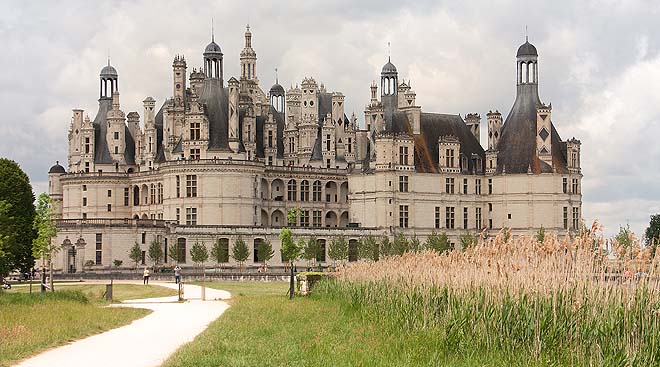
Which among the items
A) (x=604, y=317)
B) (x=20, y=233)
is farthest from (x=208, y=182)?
(x=604, y=317)

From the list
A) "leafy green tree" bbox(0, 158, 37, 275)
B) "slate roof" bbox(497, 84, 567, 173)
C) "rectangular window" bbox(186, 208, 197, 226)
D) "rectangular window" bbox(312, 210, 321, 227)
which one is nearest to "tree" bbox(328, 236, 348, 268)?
"rectangular window" bbox(186, 208, 197, 226)

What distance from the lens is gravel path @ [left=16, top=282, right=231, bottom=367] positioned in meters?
25.8

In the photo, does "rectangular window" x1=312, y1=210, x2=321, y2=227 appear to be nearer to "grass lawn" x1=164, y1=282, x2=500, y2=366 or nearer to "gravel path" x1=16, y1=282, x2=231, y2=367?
"gravel path" x1=16, y1=282, x2=231, y2=367

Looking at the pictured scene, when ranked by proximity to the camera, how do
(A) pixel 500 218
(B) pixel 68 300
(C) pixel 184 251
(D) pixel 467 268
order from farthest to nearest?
1. (A) pixel 500 218
2. (C) pixel 184 251
3. (B) pixel 68 300
4. (D) pixel 467 268

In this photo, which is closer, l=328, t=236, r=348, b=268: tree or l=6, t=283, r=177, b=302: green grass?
l=6, t=283, r=177, b=302: green grass

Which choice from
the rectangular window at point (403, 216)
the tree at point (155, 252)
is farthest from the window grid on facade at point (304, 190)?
the tree at point (155, 252)

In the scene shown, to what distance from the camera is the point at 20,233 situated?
219 feet

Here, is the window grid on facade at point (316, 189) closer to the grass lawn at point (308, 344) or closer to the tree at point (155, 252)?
the tree at point (155, 252)

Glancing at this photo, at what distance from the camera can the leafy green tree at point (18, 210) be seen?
65250mm

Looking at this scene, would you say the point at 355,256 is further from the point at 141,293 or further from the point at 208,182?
the point at 141,293

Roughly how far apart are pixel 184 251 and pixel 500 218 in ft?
90.0

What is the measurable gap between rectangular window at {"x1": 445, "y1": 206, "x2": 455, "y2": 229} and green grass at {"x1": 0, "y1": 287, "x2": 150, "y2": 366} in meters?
60.3

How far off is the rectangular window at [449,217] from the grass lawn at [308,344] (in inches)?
2654

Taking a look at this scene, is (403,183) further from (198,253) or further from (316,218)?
(198,253)
